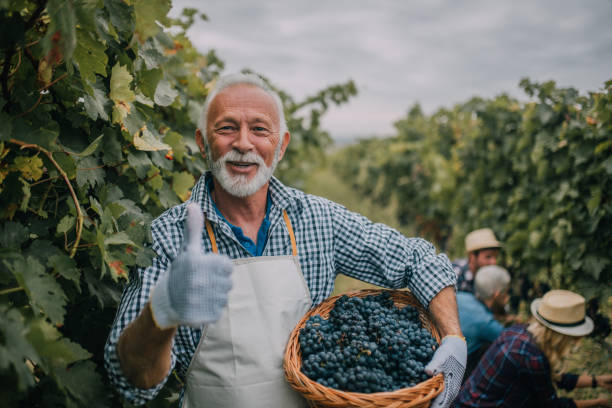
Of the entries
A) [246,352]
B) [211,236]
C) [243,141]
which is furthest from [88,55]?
[246,352]

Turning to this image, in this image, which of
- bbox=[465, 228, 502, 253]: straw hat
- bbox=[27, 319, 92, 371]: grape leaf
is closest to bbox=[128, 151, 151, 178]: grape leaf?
bbox=[27, 319, 92, 371]: grape leaf

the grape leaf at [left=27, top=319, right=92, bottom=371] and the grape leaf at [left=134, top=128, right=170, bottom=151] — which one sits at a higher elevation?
the grape leaf at [left=134, top=128, right=170, bottom=151]

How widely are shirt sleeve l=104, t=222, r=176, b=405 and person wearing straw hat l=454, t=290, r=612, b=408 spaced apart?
2154 millimetres

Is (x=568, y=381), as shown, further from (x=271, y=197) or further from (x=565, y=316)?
(x=271, y=197)

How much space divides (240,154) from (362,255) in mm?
798

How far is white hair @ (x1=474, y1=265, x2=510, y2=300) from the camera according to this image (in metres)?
3.65

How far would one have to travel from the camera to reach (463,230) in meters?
6.89

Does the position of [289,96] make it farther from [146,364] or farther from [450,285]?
[146,364]

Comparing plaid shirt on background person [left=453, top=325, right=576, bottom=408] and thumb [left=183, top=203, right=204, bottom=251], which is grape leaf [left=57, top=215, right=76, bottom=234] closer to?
thumb [left=183, top=203, right=204, bottom=251]

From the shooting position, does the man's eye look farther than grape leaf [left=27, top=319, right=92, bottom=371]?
Yes

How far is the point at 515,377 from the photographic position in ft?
8.91

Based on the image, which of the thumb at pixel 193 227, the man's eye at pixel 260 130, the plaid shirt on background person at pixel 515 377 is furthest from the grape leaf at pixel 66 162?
the plaid shirt on background person at pixel 515 377

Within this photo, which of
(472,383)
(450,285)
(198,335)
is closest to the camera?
(198,335)

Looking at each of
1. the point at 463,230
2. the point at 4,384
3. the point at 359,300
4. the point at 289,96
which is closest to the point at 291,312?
the point at 359,300
